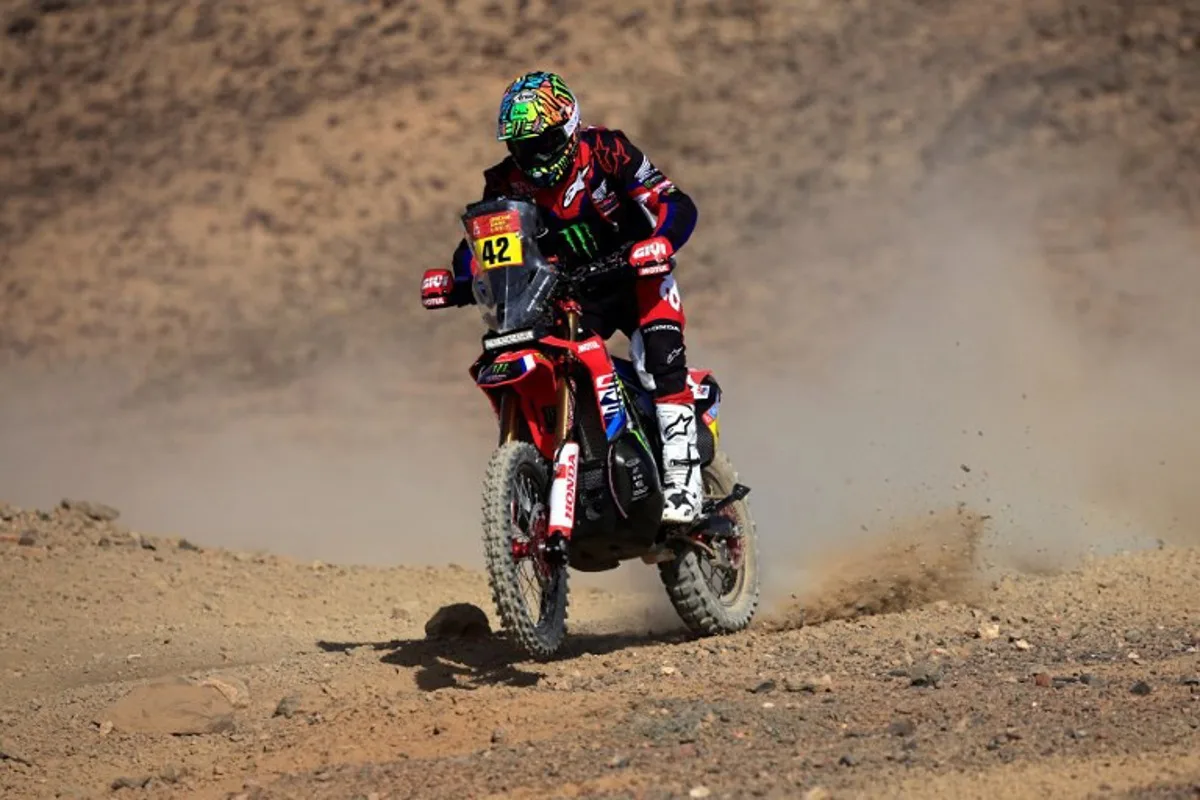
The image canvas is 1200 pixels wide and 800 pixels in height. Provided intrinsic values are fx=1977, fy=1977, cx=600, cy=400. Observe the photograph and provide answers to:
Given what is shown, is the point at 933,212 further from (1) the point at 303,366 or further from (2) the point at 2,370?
(2) the point at 2,370

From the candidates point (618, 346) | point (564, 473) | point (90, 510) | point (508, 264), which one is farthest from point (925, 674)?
point (618, 346)

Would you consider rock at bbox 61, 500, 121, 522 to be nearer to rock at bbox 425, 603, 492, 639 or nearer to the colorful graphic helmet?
rock at bbox 425, 603, 492, 639

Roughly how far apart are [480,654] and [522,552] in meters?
1.28

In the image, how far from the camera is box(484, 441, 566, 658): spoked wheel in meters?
8.59

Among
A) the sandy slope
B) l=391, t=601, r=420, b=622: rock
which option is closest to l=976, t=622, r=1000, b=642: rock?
the sandy slope

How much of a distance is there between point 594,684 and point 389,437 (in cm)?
1428

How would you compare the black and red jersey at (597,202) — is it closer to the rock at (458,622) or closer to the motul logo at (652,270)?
the motul logo at (652,270)

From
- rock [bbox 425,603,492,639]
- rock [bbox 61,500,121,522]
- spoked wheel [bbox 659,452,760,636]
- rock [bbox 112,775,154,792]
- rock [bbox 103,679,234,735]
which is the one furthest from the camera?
rock [bbox 61,500,121,522]

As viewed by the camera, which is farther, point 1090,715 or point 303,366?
point 303,366

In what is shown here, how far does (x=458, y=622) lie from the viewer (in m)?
10.4

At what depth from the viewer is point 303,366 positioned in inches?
1016

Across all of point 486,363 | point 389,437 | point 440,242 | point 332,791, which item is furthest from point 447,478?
point 332,791

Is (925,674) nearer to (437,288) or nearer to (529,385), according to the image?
(529,385)

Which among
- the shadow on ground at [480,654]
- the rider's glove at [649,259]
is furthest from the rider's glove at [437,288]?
the shadow on ground at [480,654]
